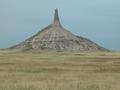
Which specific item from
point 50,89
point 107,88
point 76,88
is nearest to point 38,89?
point 50,89

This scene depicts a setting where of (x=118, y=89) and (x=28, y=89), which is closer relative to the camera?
(x=28, y=89)

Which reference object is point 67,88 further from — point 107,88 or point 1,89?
point 1,89

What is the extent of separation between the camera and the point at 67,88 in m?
23.8

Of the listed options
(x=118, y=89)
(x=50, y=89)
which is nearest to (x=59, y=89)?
(x=50, y=89)

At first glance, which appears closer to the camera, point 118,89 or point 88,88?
point 88,88

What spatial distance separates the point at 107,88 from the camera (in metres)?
24.2

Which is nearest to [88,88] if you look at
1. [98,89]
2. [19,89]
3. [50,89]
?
[98,89]

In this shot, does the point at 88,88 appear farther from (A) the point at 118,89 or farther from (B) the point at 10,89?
(B) the point at 10,89

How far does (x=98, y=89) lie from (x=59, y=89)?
207 centimetres

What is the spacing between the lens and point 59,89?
892 inches

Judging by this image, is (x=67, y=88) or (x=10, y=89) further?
(x=67, y=88)

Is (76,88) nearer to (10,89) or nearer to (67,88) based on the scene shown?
(67,88)

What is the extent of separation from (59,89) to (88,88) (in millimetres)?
1551

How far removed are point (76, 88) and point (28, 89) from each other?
291 centimetres
